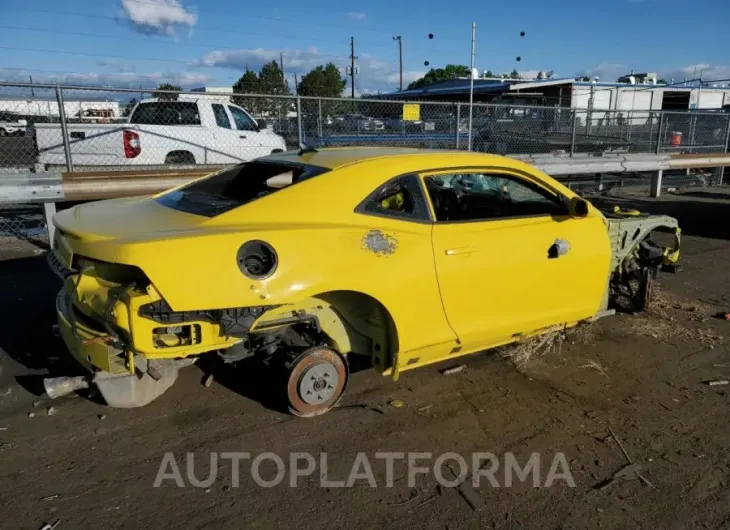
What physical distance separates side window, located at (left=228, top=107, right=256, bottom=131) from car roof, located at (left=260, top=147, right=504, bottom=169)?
309 inches

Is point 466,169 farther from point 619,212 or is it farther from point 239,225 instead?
point 619,212

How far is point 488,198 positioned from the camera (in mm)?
4793

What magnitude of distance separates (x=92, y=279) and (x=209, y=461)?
1219 mm

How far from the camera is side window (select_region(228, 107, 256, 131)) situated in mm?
11703

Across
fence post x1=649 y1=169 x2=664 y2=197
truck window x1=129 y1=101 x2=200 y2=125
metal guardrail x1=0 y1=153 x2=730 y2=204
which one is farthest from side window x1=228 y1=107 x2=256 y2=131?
fence post x1=649 y1=169 x2=664 y2=197

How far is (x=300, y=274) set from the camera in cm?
317

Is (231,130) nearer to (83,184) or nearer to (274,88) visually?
(83,184)

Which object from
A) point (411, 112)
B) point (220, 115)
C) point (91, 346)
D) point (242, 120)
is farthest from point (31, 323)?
point (411, 112)

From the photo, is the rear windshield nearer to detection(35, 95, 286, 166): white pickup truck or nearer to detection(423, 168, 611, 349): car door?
detection(423, 168, 611, 349): car door

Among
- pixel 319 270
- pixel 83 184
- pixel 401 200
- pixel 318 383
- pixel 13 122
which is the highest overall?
pixel 13 122

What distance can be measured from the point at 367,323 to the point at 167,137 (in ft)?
27.2

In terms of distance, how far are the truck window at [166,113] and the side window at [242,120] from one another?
2.70 ft

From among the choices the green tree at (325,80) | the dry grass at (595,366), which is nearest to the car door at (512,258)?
the dry grass at (595,366)

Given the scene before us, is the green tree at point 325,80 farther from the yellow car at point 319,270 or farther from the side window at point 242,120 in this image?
the yellow car at point 319,270
